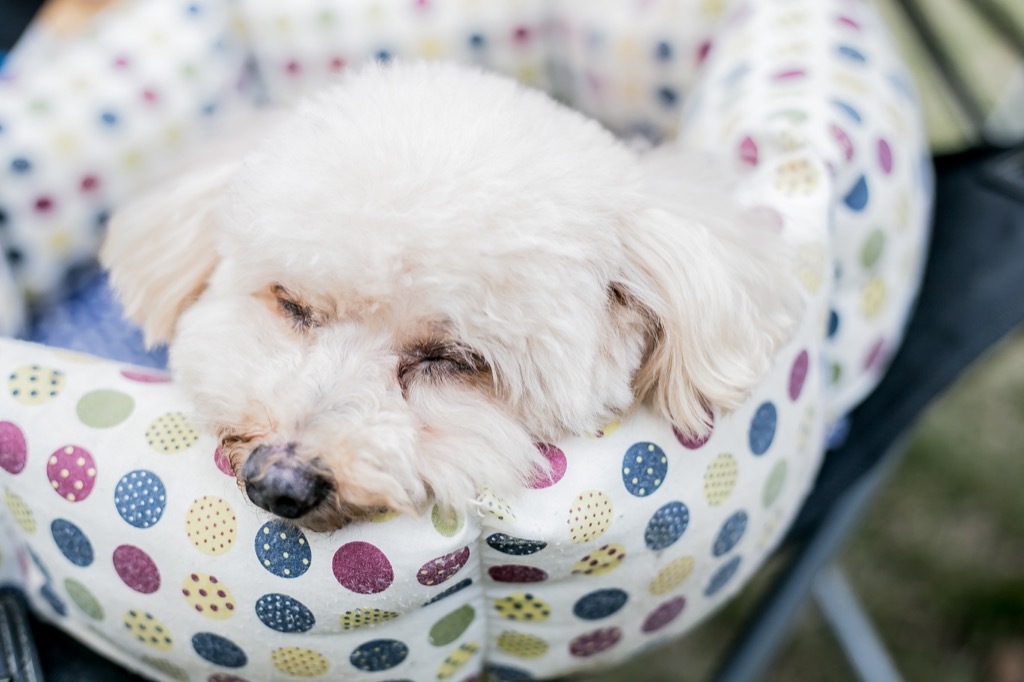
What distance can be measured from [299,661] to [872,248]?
2.64 ft

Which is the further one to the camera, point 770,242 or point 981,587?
point 981,587

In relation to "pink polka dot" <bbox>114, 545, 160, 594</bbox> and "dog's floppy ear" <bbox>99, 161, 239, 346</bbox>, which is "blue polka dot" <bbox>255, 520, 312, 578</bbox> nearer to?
"pink polka dot" <bbox>114, 545, 160, 594</bbox>

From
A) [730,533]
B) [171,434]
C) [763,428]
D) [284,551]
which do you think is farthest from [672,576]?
[171,434]

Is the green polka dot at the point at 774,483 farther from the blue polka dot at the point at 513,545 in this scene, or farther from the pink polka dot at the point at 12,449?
the pink polka dot at the point at 12,449

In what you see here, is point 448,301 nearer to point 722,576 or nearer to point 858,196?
point 722,576

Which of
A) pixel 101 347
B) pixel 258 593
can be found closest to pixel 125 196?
pixel 101 347

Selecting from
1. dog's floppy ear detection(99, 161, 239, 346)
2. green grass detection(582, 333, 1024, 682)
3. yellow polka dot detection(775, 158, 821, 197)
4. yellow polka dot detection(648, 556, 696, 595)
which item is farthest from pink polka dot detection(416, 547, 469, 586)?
green grass detection(582, 333, 1024, 682)

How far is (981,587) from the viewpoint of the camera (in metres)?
1.88

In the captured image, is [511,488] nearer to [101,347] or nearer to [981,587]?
[101,347]

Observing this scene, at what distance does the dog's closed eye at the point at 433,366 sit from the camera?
0.88 m

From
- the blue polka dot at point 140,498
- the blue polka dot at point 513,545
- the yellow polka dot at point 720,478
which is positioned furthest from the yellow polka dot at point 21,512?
the yellow polka dot at point 720,478

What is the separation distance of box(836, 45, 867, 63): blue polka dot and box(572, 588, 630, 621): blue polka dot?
2.52 feet

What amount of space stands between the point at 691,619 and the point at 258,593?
→ 0.50 m

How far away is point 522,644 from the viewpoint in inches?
→ 37.1
